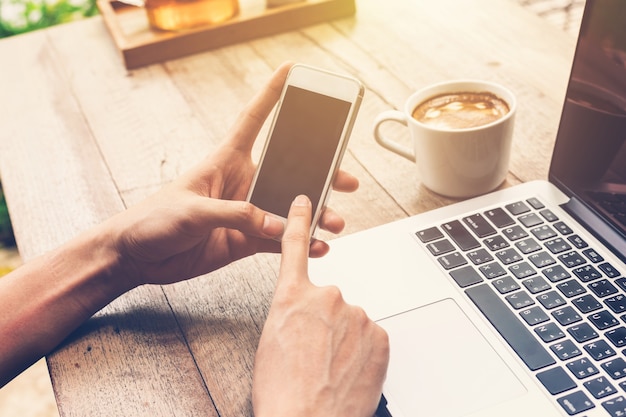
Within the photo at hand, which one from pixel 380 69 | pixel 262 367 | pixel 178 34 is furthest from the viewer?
pixel 178 34

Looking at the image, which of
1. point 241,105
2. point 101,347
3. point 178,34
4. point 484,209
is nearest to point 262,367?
point 101,347

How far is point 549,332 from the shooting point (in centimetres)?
57

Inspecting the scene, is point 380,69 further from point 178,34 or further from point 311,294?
point 311,294

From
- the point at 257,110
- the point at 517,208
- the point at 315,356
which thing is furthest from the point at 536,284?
the point at 257,110

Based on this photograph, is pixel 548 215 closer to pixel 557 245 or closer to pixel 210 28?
pixel 557 245

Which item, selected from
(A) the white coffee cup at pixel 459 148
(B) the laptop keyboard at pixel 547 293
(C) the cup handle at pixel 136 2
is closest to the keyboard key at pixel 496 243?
(B) the laptop keyboard at pixel 547 293

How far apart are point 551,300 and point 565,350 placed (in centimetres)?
6

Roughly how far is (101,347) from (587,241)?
19.8 inches

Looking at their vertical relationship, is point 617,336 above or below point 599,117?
below

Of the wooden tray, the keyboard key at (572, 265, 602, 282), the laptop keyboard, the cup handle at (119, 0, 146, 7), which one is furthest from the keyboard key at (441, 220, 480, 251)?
the cup handle at (119, 0, 146, 7)

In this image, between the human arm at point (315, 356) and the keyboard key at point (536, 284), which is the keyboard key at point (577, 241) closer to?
the keyboard key at point (536, 284)

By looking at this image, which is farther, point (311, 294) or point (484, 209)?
point (484, 209)

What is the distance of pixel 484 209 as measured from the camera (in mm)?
724

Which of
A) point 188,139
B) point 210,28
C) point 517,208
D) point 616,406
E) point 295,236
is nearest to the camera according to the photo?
point 616,406
